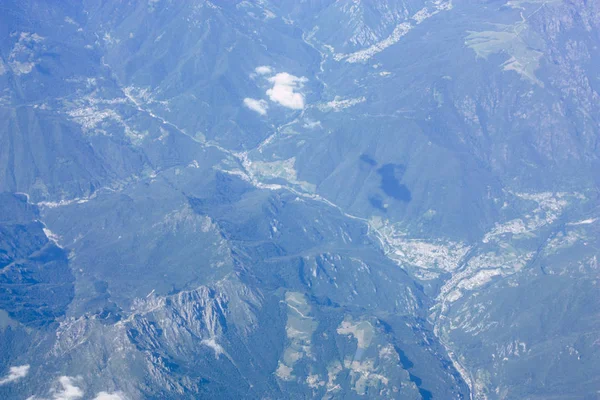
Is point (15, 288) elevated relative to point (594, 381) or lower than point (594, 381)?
elevated

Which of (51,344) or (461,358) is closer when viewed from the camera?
(51,344)

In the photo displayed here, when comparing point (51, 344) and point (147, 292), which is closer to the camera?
point (51, 344)

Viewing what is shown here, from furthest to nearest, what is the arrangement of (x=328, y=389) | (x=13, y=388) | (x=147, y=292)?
(x=147, y=292) < (x=328, y=389) < (x=13, y=388)

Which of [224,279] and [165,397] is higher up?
[224,279]

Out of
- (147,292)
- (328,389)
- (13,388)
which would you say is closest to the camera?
(13,388)

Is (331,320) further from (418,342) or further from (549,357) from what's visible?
(549,357)

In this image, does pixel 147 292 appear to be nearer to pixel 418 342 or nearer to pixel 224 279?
pixel 224 279

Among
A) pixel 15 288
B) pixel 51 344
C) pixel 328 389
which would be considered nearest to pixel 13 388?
pixel 51 344

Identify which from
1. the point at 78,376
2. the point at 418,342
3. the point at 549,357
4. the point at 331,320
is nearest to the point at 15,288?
the point at 78,376

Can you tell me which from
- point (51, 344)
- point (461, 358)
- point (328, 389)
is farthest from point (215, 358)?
point (461, 358)
